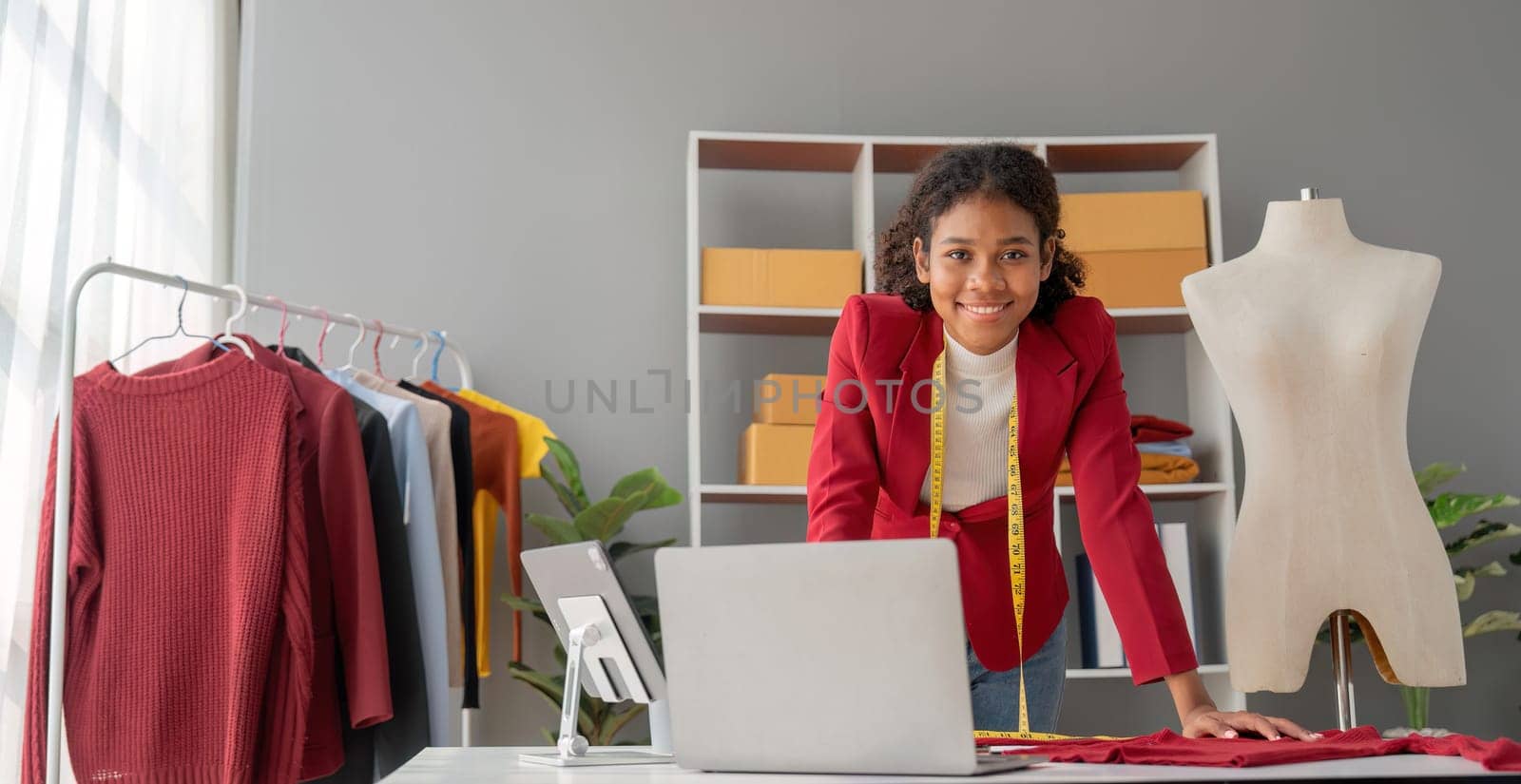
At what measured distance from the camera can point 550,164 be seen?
153 inches

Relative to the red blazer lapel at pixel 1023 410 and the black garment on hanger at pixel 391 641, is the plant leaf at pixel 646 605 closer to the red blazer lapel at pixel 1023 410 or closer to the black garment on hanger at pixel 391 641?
the black garment on hanger at pixel 391 641

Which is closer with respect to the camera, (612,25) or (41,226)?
(41,226)

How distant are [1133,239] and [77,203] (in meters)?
2.58

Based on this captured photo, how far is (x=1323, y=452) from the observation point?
7.52 feet

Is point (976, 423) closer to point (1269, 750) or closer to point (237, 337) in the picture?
point (1269, 750)

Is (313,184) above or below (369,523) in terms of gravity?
above

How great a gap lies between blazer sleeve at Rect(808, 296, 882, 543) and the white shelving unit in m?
1.34

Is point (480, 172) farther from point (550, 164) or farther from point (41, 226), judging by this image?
point (41, 226)

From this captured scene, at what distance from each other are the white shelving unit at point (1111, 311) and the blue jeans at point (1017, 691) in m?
1.28

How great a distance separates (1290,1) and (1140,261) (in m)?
1.23

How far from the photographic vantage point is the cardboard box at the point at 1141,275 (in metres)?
3.52

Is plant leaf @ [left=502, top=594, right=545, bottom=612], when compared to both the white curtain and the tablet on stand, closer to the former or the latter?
the white curtain

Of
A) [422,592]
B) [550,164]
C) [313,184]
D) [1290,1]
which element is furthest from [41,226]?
[1290,1]

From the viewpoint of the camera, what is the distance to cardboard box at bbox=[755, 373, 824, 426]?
3424 millimetres
